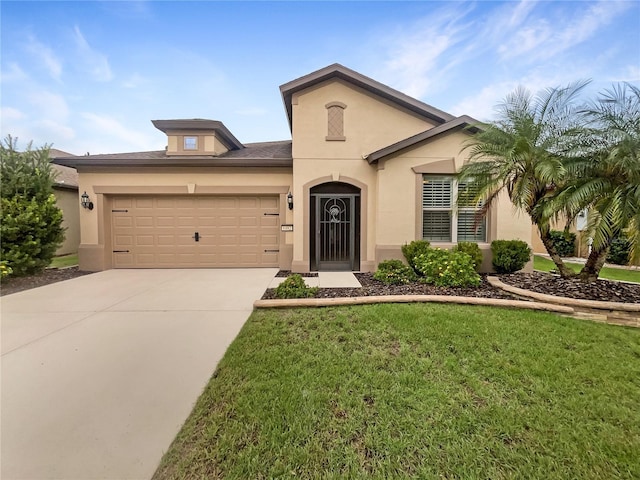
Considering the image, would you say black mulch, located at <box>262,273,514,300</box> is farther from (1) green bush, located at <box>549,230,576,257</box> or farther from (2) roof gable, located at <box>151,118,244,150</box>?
(1) green bush, located at <box>549,230,576,257</box>

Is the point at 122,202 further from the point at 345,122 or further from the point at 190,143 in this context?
the point at 345,122

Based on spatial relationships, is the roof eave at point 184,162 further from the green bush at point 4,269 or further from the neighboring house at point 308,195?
the green bush at point 4,269

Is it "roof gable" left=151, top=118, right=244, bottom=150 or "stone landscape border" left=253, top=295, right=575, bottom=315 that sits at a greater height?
"roof gable" left=151, top=118, right=244, bottom=150

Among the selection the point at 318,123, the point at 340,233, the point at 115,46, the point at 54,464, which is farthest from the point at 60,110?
the point at 54,464

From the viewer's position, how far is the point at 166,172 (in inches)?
364

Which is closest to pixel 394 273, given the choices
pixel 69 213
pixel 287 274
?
pixel 287 274

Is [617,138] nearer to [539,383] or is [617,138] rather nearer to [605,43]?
[539,383]

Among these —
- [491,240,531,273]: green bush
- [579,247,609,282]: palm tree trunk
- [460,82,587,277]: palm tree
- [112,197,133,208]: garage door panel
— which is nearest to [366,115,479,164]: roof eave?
[460,82,587,277]: palm tree

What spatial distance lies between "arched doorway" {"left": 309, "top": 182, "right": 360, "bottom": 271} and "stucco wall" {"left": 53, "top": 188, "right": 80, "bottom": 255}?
1097 cm

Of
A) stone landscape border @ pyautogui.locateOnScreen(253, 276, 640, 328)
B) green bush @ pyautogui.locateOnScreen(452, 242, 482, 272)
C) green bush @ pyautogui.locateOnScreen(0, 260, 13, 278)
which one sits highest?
green bush @ pyautogui.locateOnScreen(452, 242, 482, 272)

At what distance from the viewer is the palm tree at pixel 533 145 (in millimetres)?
5660

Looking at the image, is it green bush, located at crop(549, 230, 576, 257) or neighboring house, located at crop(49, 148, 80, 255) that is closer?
neighboring house, located at crop(49, 148, 80, 255)

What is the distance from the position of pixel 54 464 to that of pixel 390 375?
289 centimetres

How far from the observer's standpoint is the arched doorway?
8.98m
